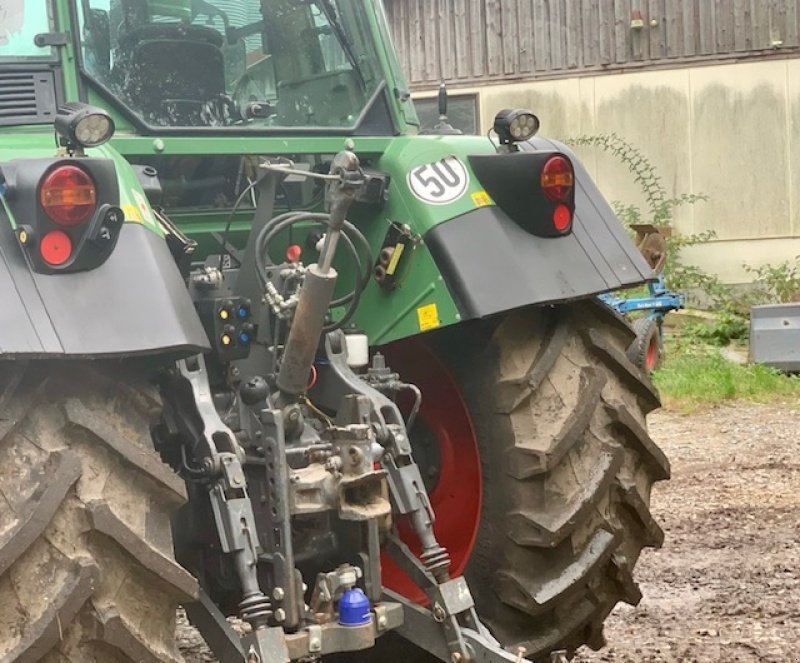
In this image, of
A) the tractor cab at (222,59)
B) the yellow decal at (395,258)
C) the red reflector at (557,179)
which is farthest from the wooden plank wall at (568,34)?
the yellow decal at (395,258)

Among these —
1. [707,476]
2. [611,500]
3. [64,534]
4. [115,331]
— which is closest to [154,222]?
[115,331]

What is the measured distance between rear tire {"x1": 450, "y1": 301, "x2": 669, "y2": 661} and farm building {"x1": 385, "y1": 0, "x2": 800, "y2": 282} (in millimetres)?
10363

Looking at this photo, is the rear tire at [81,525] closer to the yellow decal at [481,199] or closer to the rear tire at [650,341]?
the yellow decal at [481,199]

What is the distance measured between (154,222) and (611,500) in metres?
1.49

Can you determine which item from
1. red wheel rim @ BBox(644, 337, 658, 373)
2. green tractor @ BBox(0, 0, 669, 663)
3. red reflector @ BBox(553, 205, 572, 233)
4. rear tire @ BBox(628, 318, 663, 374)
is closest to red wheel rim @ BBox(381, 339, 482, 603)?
green tractor @ BBox(0, 0, 669, 663)

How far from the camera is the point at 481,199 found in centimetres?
348

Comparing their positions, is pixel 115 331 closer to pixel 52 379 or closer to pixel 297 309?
pixel 52 379

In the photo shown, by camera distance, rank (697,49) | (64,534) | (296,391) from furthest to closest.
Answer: (697,49), (296,391), (64,534)

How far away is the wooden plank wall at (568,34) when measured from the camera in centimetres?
1362

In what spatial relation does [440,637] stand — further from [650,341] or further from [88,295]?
[650,341]

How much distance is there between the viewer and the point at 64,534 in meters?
2.51

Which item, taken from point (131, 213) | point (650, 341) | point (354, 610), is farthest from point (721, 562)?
point (650, 341)

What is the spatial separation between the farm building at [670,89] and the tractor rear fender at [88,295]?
37.3 feet

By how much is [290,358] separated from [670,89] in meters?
11.5
